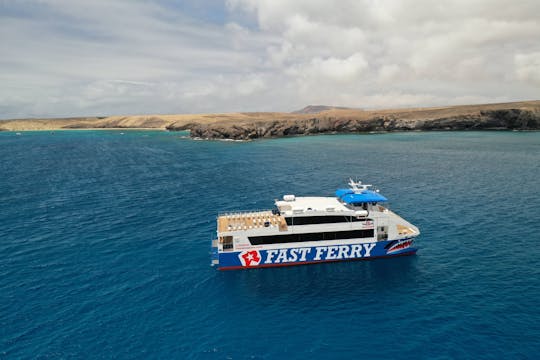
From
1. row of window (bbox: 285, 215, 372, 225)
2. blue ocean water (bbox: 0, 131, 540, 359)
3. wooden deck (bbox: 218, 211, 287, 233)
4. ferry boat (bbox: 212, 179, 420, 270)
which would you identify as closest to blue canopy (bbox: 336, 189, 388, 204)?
ferry boat (bbox: 212, 179, 420, 270)

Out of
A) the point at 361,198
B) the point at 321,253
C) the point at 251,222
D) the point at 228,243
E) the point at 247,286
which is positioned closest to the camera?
the point at 247,286

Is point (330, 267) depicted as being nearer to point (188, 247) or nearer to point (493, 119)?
point (188, 247)

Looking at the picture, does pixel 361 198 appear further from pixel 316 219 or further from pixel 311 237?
pixel 311 237

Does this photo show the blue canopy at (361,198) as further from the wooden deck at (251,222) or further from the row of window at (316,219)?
the wooden deck at (251,222)

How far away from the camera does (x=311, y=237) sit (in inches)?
1393

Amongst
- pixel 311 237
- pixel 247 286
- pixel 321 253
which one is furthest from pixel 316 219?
pixel 247 286

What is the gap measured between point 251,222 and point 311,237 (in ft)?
23.3

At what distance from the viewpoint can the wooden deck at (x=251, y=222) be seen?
3491 centimetres

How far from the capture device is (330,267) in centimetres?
3503

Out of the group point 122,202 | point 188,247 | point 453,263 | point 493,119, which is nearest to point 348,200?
point 453,263

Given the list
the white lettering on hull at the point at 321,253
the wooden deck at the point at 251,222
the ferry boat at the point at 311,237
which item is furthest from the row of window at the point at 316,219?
the white lettering on hull at the point at 321,253

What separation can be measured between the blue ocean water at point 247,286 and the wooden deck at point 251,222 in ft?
15.8

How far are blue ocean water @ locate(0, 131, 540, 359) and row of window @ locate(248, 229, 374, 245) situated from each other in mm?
3116

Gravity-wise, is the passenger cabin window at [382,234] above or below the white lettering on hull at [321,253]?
above
